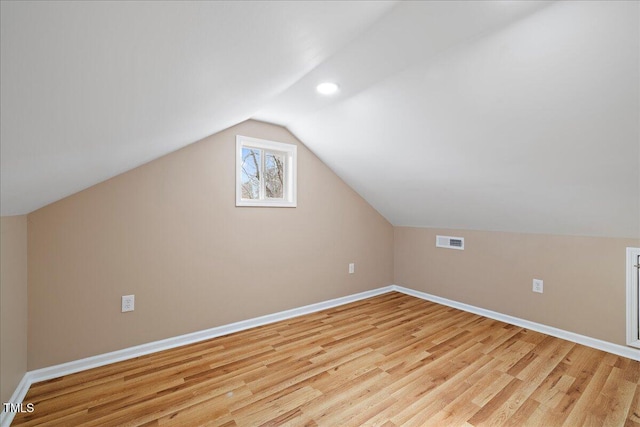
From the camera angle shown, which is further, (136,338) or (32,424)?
(136,338)

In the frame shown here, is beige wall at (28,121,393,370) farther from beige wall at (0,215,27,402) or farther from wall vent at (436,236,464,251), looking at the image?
wall vent at (436,236,464,251)

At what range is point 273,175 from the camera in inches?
132

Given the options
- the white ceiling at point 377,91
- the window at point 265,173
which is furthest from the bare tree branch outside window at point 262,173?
the white ceiling at point 377,91

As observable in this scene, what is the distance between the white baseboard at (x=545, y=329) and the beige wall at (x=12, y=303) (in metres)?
3.87

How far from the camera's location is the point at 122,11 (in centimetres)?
50

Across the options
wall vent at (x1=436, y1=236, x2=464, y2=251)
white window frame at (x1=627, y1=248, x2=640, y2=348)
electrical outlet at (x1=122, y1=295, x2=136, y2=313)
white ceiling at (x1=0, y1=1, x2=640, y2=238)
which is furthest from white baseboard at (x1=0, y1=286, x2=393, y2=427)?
white window frame at (x1=627, y1=248, x2=640, y2=348)

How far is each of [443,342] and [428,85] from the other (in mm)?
2160

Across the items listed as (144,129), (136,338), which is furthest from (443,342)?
(144,129)

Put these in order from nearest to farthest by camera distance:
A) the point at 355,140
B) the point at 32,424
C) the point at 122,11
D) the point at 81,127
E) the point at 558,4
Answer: the point at 122,11 → the point at 81,127 → the point at 558,4 → the point at 32,424 → the point at 355,140

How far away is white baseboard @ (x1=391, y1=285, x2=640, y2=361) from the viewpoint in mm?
2452

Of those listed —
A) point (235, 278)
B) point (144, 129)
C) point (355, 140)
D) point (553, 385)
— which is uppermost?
point (355, 140)

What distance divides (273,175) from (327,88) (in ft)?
4.57

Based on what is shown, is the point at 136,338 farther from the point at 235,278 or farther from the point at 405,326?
the point at 405,326

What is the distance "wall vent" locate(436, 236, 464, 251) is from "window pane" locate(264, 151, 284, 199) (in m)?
2.09
